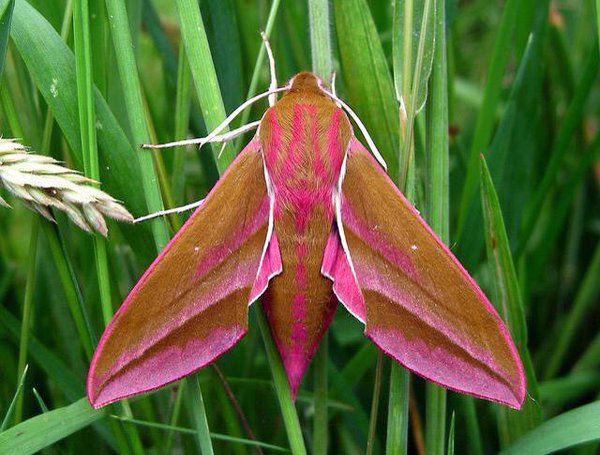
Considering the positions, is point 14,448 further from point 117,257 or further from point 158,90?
point 158,90

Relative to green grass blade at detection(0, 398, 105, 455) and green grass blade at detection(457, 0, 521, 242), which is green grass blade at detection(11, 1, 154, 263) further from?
green grass blade at detection(457, 0, 521, 242)

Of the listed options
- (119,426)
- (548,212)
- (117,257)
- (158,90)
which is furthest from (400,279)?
(158,90)

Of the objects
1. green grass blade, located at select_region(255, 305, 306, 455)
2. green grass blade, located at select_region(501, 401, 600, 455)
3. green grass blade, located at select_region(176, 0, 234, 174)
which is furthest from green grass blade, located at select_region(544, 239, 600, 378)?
green grass blade, located at select_region(176, 0, 234, 174)

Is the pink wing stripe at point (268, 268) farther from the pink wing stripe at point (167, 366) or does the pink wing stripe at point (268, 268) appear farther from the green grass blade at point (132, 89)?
the green grass blade at point (132, 89)

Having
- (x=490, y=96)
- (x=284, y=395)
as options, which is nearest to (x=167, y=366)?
(x=284, y=395)

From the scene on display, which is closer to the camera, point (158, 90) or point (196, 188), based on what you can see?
point (196, 188)
